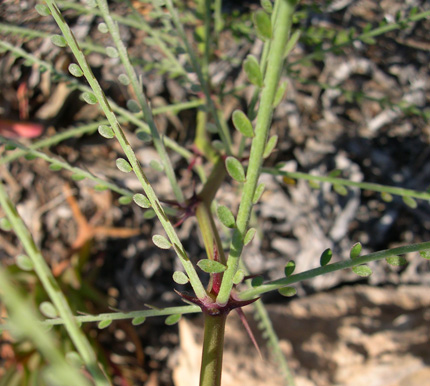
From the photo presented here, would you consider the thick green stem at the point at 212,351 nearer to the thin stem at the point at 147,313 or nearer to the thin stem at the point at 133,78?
the thin stem at the point at 147,313

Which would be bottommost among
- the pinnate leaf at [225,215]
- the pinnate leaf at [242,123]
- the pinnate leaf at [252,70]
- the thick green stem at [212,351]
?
the thick green stem at [212,351]

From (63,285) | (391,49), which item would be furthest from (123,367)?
(391,49)

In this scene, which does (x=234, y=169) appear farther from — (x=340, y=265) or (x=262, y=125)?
(x=340, y=265)

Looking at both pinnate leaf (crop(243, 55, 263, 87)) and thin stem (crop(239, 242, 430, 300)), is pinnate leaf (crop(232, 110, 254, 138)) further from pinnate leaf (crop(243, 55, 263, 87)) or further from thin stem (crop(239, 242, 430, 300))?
thin stem (crop(239, 242, 430, 300))

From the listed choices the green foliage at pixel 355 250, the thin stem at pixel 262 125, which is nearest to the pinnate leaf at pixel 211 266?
the thin stem at pixel 262 125

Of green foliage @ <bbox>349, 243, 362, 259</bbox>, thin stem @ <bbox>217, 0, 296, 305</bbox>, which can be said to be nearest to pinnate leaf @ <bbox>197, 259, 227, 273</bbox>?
thin stem @ <bbox>217, 0, 296, 305</bbox>

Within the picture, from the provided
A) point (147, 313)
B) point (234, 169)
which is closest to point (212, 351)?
point (147, 313)
